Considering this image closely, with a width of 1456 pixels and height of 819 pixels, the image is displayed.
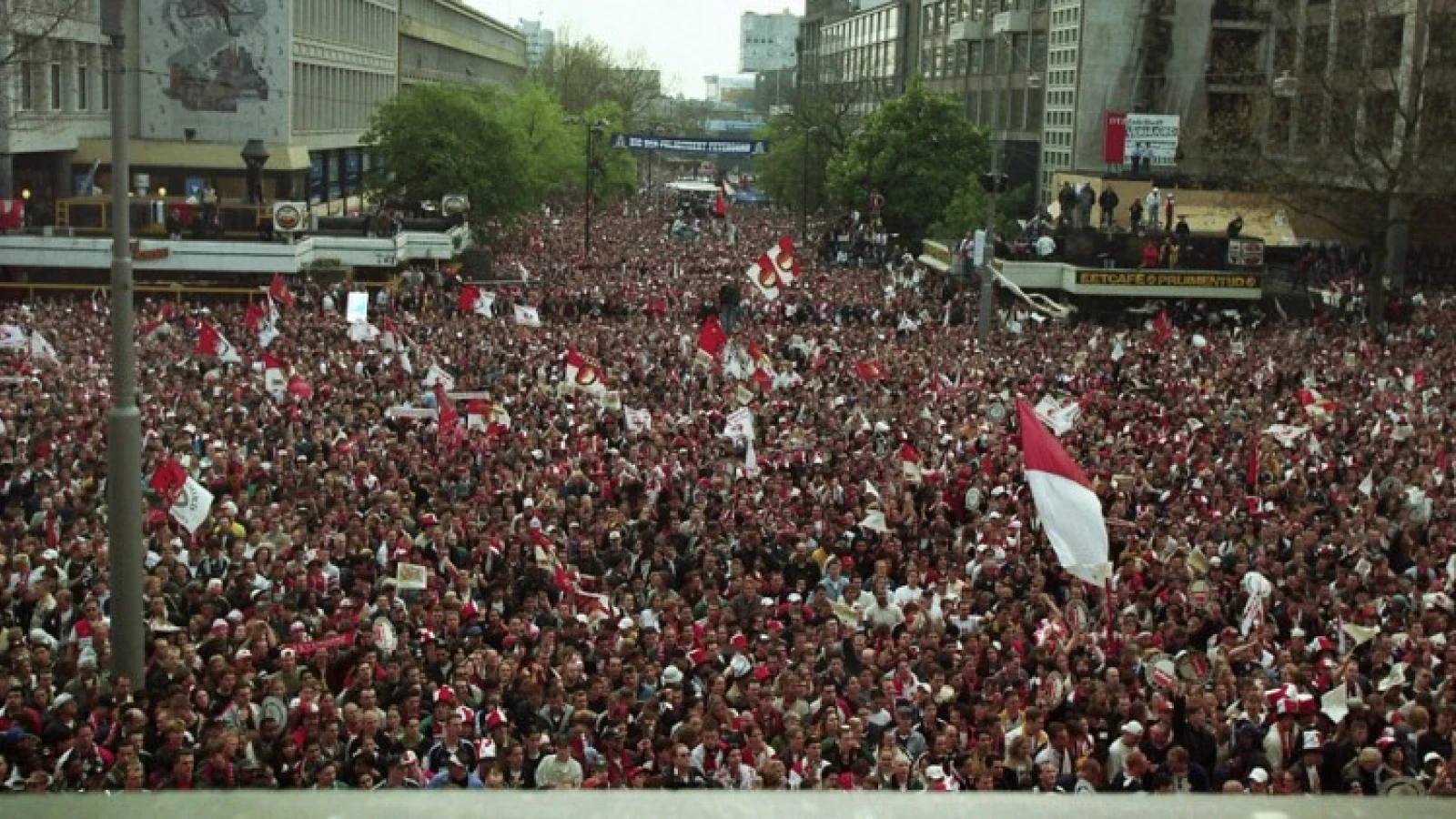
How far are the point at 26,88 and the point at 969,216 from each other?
99.6 ft

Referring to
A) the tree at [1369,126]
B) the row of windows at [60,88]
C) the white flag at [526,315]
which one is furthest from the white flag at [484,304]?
the tree at [1369,126]

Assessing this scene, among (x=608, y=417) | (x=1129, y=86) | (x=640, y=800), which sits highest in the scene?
(x=1129, y=86)

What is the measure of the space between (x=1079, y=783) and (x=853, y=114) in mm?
91629

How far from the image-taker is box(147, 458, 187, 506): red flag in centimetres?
1602

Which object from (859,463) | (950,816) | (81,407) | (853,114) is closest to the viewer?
(950,816)

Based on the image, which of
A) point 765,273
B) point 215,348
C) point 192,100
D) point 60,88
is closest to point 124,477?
point 215,348

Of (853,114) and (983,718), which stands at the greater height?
(853,114)

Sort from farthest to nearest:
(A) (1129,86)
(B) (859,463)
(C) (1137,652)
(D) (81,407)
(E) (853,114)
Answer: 1. (E) (853,114)
2. (A) (1129,86)
3. (D) (81,407)
4. (B) (859,463)
5. (C) (1137,652)

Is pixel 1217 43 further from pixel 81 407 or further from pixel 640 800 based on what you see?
pixel 640 800

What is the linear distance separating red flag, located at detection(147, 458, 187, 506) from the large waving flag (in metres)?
7.56

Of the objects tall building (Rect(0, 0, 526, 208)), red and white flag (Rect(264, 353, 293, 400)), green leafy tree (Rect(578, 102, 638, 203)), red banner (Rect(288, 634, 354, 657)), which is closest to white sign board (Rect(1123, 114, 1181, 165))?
green leafy tree (Rect(578, 102, 638, 203))

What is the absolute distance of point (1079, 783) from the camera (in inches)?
394

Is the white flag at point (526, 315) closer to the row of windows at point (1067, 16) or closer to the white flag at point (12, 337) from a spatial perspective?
the white flag at point (12, 337)


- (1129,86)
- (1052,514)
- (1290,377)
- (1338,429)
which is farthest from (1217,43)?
(1052,514)
